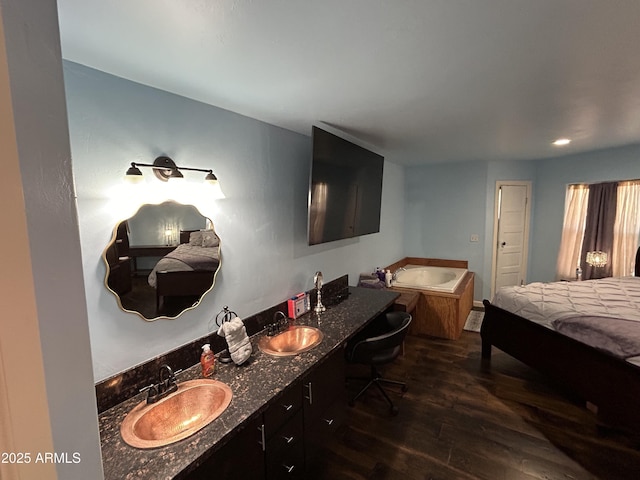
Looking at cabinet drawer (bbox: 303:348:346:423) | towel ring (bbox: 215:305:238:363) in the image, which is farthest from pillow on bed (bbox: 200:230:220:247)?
cabinet drawer (bbox: 303:348:346:423)

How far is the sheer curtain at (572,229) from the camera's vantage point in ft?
13.1

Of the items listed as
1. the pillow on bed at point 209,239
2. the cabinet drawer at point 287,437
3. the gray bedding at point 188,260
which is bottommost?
the cabinet drawer at point 287,437

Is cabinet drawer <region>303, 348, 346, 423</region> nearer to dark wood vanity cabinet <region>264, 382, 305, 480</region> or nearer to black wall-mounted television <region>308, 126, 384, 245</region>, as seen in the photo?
dark wood vanity cabinet <region>264, 382, 305, 480</region>

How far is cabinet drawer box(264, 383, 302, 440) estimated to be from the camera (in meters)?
1.36

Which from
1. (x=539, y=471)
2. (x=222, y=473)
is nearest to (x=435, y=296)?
(x=539, y=471)

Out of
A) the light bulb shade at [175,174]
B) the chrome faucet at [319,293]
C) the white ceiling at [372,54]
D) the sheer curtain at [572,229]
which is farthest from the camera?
the sheer curtain at [572,229]

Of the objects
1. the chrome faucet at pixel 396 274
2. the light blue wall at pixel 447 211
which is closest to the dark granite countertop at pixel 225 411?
the chrome faucet at pixel 396 274

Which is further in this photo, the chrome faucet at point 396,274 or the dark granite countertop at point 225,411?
the chrome faucet at point 396,274

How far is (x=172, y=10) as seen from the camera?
91cm

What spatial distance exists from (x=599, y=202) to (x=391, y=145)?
3.02 m

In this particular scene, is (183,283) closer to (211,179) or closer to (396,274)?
(211,179)

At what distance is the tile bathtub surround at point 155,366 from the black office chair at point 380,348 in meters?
0.71

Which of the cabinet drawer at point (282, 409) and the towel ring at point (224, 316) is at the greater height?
the towel ring at point (224, 316)

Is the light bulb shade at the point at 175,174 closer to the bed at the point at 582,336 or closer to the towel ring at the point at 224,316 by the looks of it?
the towel ring at the point at 224,316
